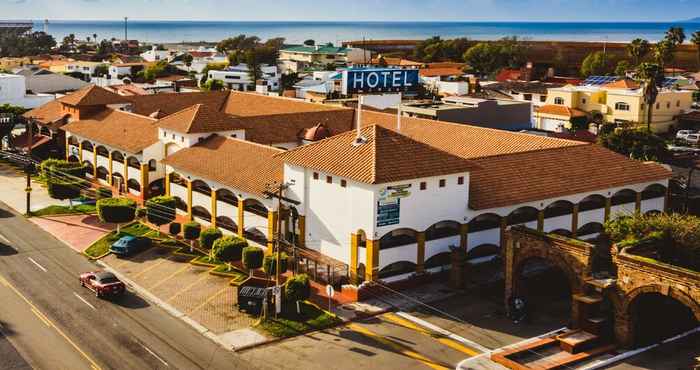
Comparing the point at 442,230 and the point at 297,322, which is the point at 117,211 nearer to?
the point at 297,322

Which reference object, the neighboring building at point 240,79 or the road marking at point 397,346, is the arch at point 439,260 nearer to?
the road marking at point 397,346

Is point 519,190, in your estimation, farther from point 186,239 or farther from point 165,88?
point 165,88

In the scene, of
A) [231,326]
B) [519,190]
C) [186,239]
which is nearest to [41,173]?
[186,239]

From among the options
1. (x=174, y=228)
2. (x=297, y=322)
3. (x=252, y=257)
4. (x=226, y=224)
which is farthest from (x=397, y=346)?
(x=174, y=228)

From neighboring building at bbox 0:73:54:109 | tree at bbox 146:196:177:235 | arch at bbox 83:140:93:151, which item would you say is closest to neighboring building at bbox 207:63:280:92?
neighboring building at bbox 0:73:54:109

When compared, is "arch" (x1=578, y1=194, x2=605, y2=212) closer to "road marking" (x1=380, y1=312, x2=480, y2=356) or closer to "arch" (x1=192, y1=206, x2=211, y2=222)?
"road marking" (x1=380, y1=312, x2=480, y2=356)

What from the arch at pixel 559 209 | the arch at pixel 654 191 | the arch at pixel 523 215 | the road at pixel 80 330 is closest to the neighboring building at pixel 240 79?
the arch at pixel 654 191
